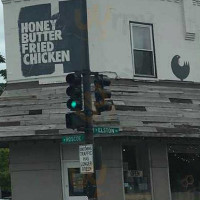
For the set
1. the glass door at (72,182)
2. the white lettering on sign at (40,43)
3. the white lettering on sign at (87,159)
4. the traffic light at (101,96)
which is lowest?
the glass door at (72,182)

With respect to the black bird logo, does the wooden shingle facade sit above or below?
below

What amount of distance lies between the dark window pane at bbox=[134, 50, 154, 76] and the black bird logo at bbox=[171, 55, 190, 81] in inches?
28.8

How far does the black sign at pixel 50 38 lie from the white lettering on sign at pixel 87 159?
4.18 metres

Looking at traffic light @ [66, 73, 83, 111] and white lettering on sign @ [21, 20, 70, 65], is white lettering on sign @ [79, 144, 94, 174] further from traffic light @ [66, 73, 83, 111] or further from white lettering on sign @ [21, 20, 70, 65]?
white lettering on sign @ [21, 20, 70, 65]

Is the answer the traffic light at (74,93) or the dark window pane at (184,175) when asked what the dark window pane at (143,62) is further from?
the traffic light at (74,93)

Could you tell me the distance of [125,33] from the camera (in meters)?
15.5

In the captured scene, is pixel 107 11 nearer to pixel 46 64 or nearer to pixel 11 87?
pixel 46 64

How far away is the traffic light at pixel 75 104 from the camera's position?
36.4 feet

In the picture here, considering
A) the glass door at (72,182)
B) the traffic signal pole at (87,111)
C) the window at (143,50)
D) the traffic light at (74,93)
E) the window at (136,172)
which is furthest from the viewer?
the window at (143,50)

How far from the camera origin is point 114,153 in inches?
557

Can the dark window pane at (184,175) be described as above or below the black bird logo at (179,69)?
below

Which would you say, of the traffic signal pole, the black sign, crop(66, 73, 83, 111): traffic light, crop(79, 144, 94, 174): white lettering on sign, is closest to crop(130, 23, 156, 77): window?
the black sign

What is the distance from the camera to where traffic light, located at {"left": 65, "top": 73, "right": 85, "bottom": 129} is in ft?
36.4

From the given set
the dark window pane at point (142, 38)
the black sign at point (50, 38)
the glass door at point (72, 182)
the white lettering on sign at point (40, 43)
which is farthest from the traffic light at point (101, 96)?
the dark window pane at point (142, 38)
